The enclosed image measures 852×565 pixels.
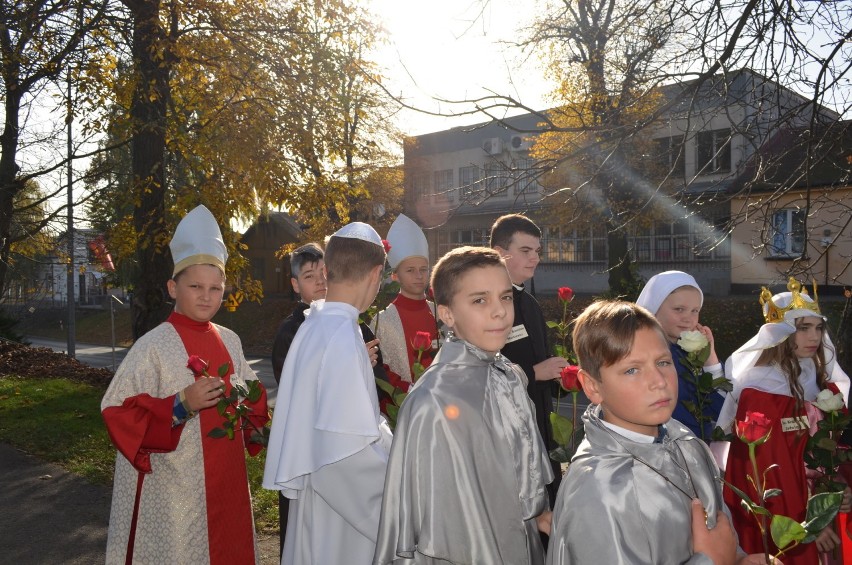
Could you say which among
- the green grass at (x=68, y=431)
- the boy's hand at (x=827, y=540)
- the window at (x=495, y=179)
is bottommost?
the green grass at (x=68, y=431)

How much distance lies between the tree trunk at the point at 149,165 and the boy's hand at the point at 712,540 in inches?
390

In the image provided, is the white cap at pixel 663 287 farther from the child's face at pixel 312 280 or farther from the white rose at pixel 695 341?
the child's face at pixel 312 280

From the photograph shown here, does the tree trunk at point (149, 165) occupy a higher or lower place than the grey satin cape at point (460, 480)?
higher

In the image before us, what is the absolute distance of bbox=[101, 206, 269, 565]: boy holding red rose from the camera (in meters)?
3.74

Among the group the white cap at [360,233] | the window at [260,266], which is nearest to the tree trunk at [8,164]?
the white cap at [360,233]

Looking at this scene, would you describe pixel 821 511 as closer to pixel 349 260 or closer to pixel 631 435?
pixel 631 435

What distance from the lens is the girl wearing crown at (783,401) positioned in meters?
4.37

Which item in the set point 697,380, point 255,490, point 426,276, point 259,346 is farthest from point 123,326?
point 697,380

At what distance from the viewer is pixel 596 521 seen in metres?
2.21

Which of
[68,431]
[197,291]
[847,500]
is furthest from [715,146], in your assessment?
[68,431]

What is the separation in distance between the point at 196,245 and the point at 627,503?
2.90 metres

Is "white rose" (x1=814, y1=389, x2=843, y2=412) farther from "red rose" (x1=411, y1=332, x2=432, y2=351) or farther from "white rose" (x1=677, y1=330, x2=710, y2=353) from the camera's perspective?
"red rose" (x1=411, y1=332, x2=432, y2=351)

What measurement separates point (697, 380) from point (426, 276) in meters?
2.61

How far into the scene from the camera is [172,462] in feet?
13.0
